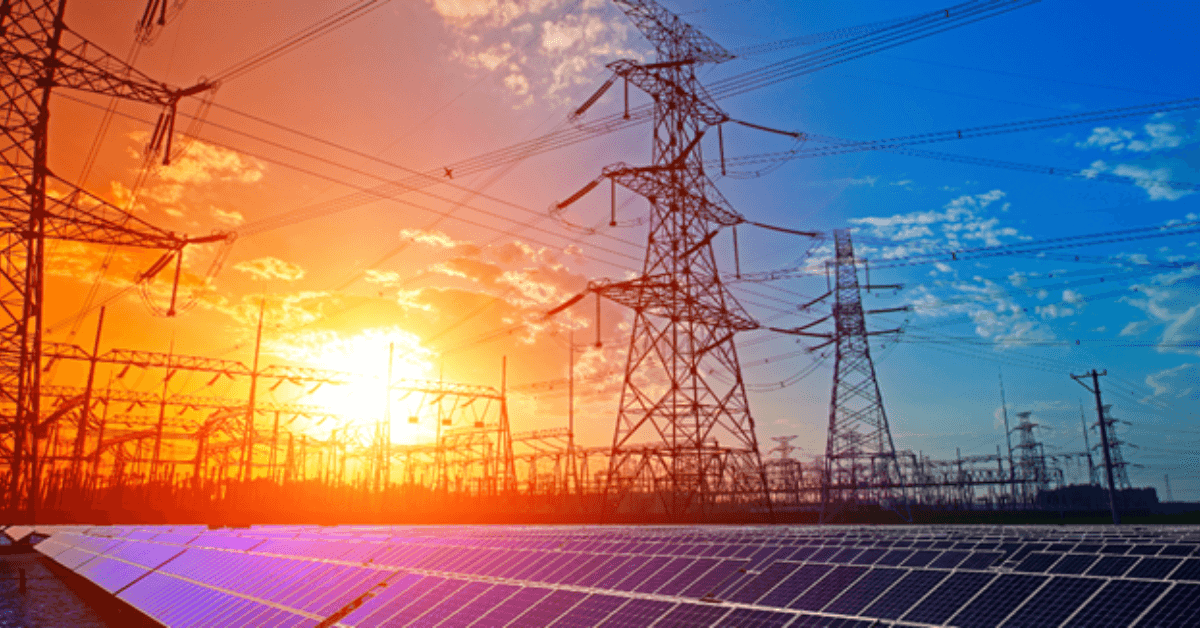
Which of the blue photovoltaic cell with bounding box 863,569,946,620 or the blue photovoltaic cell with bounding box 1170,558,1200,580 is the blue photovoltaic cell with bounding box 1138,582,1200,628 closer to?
the blue photovoltaic cell with bounding box 1170,558,1200,580

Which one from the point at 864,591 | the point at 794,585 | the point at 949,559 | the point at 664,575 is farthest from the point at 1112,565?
the point at 664,575

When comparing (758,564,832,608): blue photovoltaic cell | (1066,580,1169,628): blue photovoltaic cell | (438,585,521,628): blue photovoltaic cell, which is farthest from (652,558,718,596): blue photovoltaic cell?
(1066,580,1169,628): blue photovoltaic cell

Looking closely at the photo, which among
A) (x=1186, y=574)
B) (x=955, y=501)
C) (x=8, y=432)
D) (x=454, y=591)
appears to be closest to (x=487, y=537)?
(x=454, y=591)

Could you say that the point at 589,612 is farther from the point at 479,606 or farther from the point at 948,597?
the point at 948,597

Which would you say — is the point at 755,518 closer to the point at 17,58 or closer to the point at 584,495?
the point at 584,495

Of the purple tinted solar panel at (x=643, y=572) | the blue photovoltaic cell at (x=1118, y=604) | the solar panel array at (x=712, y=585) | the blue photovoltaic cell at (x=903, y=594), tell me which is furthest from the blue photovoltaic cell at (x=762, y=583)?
the blue photovoltaic cell at (x=1118, y=604)

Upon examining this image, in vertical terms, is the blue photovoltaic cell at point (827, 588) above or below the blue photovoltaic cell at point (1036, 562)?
below

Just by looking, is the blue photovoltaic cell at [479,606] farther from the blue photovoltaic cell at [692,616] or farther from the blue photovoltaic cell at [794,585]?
the blue photovoltaic cell at [794,585]
